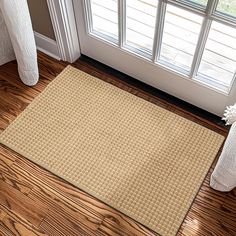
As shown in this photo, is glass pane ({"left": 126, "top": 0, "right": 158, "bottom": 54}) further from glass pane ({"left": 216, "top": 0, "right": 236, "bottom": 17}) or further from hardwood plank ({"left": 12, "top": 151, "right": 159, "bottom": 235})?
hardwood plank ({"left": 12, "top": 151, "right": 159, "bottom": 235})

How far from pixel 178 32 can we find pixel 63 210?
2.78 feet

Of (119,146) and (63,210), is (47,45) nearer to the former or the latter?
(119,146)

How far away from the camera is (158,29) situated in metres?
1.54

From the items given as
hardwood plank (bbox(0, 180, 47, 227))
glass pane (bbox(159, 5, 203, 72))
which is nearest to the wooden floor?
hardwood plank (bbox(0, 180, 47, 227))

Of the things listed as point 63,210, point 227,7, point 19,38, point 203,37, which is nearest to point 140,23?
point 203,37

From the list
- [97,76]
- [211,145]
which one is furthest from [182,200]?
[97,76]

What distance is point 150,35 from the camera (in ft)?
5.30

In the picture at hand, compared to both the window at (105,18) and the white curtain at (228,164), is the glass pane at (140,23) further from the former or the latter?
the white curtain at (228,164)

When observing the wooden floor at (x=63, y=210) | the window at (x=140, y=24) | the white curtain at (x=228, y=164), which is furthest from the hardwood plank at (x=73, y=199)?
the window at (x=140, y=24)

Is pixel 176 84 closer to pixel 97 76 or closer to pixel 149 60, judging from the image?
pixel 149 60

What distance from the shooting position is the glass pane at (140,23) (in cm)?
152

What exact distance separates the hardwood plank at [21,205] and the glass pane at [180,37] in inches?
32.4

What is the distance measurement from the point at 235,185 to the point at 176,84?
1.67 ft

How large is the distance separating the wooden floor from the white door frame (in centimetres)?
56
